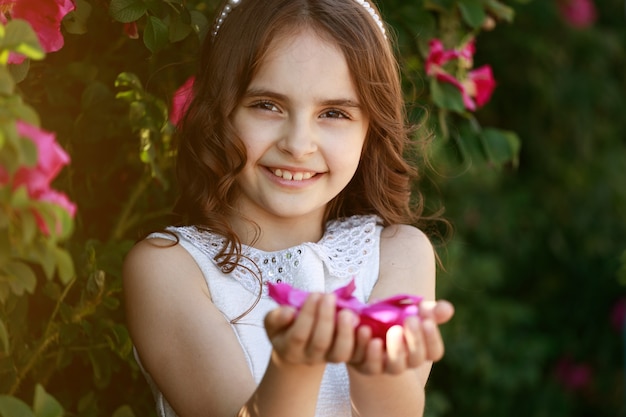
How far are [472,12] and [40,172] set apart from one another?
1390mm

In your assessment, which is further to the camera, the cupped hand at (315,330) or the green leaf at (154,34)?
the green leaf at (154,34)

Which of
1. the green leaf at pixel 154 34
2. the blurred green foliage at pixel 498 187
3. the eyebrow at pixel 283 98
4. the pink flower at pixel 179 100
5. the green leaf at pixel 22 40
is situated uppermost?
the green leaf at pixel 22 40

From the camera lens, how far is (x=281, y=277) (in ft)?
5.66

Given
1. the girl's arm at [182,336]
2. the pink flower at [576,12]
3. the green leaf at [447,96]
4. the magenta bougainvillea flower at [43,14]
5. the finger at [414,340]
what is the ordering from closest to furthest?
1. the finger at [414,340]
2. the magenta bougainvillea flower at [43,14]
3. the girl's arm at [182,336]
4. the green leaf at [447,96]
5. the pink flower at [576,12]

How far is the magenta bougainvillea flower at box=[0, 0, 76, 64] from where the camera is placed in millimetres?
1395

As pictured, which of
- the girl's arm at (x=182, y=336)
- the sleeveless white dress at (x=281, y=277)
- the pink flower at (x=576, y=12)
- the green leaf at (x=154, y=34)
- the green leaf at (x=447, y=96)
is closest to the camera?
the girl's arm at (x=182, y=336)

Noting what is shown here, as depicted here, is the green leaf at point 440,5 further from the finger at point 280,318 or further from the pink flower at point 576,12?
the pink flower at point 576,12

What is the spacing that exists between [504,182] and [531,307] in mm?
588

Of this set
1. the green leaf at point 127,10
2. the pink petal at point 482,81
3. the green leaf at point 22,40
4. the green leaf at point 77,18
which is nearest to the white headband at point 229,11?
the green leaf at point 127,10

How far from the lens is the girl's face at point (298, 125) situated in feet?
5.33

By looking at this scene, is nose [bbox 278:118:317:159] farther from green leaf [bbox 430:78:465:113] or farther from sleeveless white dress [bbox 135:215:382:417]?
green leaf [bbox 430:78:465:113]

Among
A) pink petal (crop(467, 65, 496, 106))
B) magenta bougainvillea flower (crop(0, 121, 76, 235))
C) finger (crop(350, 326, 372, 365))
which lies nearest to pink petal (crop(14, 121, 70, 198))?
magenta bougainvillea flower (crop(0, 121, 76, 235))

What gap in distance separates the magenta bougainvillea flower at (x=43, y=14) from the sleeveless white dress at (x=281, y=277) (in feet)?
1.39

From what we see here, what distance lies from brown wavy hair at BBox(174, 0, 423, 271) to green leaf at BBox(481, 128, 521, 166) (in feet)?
1.59
